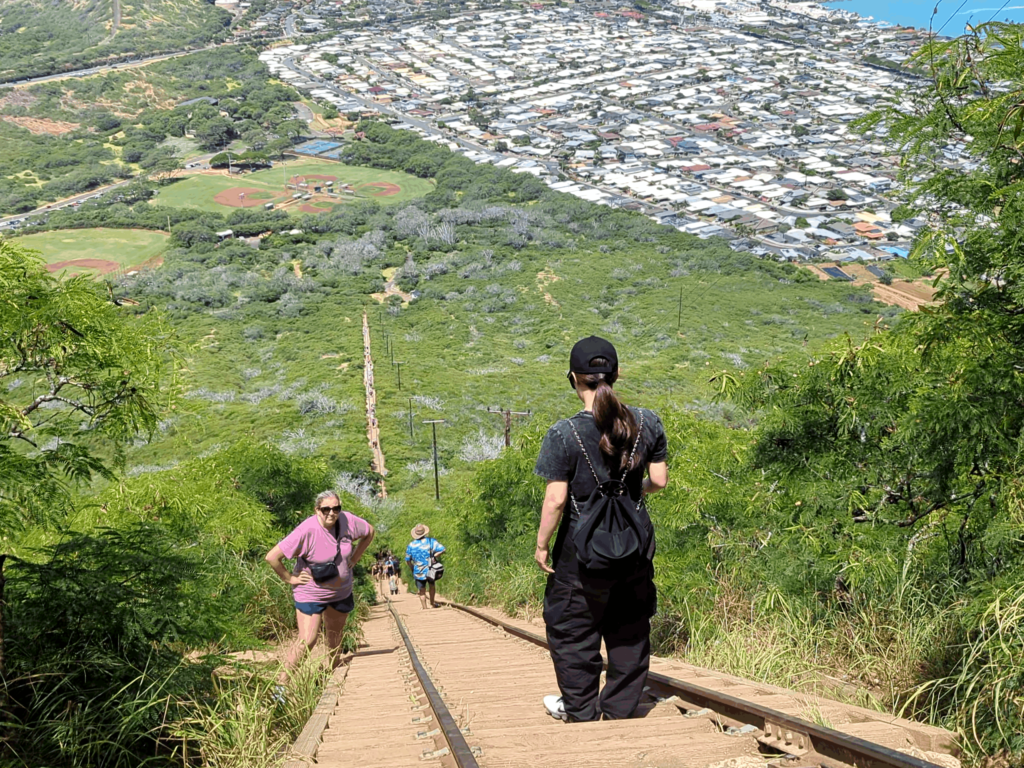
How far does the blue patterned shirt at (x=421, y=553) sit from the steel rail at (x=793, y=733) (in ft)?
22.1

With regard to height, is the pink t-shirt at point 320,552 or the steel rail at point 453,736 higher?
the steel rail at point 453,736

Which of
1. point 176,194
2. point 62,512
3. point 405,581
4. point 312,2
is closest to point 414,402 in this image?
point 405,581

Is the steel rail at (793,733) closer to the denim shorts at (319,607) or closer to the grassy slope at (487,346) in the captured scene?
the denim shorts at (319,607)

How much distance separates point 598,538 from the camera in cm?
326

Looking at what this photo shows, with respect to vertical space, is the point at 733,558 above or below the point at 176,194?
above

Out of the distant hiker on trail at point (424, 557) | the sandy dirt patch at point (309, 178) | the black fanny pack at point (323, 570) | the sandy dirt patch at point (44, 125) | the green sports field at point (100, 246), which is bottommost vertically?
the green sports field at point (100, 246)

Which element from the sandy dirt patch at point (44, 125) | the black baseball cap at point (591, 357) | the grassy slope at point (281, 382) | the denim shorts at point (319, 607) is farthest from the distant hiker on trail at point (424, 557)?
the sandy dirt patch at point (44, 125)

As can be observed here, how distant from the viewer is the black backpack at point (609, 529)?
326cm

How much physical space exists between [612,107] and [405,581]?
332ft

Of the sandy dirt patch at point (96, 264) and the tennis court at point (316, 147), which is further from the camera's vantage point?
the tennis court at point (316, 147)

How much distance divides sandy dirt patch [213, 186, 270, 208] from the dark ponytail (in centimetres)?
8157

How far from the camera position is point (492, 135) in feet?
335

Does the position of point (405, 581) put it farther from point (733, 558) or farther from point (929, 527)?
point (929, 527)

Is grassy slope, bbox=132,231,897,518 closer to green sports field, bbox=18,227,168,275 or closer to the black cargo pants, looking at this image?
green sports field, bbox=18,227,168,275
